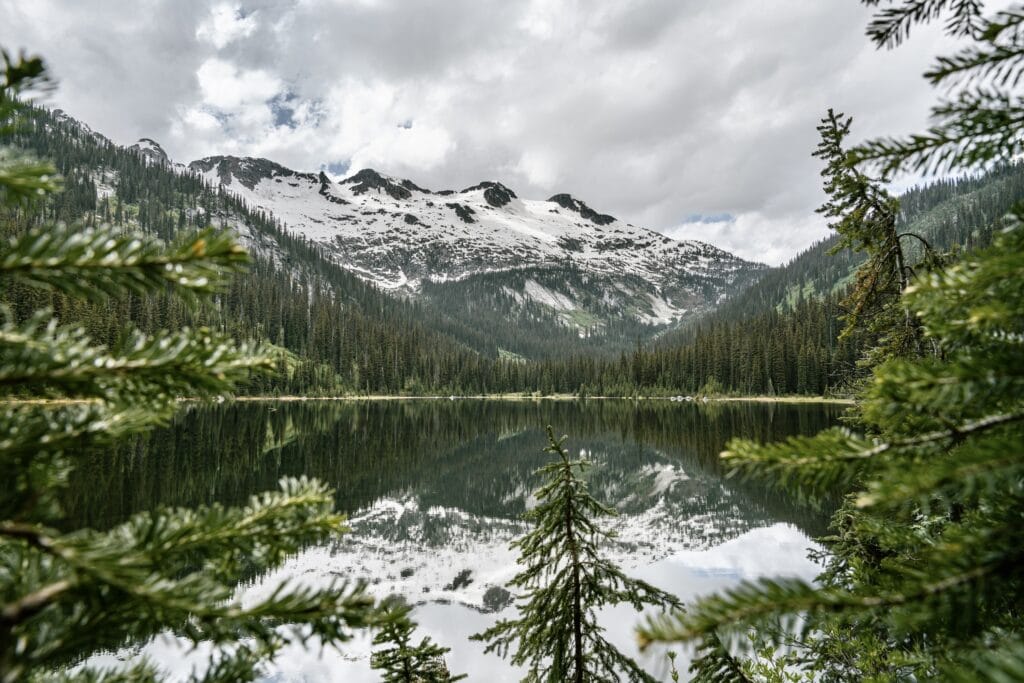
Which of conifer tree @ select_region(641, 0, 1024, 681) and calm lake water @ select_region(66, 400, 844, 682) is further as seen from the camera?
calm lake water @ select_region(66, 400, 844, 682)

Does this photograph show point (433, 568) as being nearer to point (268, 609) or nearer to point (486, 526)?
point (486, 526)

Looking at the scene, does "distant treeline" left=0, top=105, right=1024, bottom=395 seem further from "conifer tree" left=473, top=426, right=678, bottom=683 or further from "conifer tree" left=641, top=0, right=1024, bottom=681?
"conifer tree" left=641, top=0, right=1024, bottom=681

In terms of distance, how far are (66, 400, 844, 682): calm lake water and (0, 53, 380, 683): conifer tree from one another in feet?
28.9

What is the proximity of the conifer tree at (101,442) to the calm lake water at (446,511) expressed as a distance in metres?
8.81

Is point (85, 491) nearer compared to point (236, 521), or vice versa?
point (236, 521)

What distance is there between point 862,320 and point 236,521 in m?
14.0

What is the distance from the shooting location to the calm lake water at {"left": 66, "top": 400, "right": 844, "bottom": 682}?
1802 cm

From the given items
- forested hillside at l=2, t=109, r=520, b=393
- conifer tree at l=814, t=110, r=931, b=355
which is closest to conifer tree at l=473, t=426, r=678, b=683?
conifer tree at l=814, t=110, r=931, b=355

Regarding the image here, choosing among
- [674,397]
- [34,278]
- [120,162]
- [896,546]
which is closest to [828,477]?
[896,546]

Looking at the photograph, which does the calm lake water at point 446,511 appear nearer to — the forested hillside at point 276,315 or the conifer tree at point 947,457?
the conifer tree at point 947,457

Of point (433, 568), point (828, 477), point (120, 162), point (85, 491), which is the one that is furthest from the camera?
point (120, 162)

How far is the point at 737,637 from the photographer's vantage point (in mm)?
1317

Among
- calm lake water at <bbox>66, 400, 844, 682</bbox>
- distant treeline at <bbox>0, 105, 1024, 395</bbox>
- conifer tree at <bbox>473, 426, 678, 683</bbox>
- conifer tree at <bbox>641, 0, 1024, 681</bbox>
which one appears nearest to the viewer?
conifer tree at <bbox>641, 0, 1024, 681</bbox>

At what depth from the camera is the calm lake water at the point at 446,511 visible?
59.1ft
